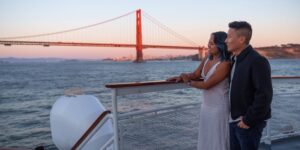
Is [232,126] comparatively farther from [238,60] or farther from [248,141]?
[238,60]

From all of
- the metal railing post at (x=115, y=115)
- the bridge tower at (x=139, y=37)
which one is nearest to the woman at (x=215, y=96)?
the metal railing post at (x=115, y=115)

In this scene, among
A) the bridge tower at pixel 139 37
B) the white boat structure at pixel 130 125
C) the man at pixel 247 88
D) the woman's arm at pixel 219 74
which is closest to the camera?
the man at pixel 247 88

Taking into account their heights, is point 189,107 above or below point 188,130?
above

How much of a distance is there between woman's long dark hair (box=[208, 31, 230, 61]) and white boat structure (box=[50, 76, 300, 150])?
40 cm

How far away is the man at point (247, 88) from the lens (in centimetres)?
156

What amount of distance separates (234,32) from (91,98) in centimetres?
157

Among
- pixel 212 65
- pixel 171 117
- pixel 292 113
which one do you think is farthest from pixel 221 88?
pixel 292 113

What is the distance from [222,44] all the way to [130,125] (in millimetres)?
769

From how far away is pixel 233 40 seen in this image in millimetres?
1652

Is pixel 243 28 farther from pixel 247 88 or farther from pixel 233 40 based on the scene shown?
pixel 247 88

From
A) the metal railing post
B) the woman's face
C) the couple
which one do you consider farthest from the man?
the metal railing post

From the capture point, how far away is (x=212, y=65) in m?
1.87

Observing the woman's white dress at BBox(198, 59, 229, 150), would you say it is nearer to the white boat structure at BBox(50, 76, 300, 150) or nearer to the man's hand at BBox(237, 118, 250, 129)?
the man's hand at BBox(237, 118, 250, 129)

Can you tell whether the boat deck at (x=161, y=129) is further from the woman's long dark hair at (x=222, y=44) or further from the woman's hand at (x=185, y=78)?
the woman's long dark hair at (x=222, y=44)
